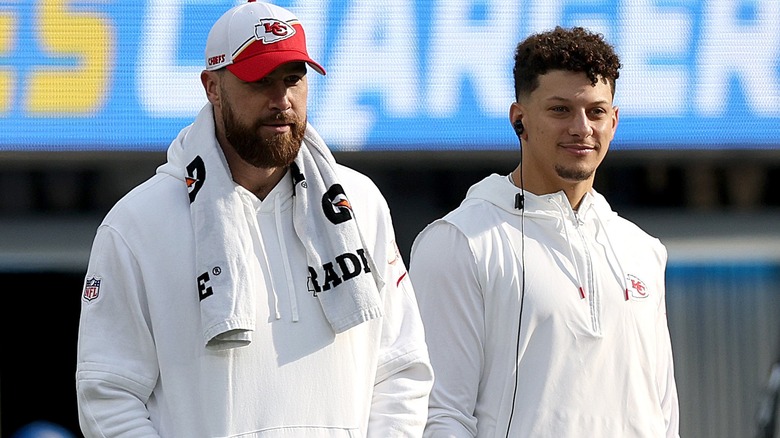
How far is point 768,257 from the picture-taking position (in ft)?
17.9

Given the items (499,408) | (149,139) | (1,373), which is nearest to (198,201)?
(499,408)

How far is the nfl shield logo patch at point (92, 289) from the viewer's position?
8.22 ft

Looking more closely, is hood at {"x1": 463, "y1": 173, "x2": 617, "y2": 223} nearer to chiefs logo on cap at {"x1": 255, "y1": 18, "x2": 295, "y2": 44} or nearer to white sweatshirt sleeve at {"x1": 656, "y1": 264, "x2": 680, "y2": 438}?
white sweatshirt sleeve at {"x1": 656, "y1": 264, "x2": 680, "y2": 438}

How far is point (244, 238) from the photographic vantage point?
8.38 feet

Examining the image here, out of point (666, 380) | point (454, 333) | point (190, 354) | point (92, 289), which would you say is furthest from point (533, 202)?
point (92, 289)

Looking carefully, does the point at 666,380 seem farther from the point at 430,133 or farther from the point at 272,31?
the point at 430,133

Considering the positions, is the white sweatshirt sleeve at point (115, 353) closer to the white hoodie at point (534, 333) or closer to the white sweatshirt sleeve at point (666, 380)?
the white hoodie at point (534, 333)

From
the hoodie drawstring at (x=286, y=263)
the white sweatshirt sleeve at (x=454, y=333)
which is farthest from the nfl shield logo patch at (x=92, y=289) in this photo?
the white sweatshirt sleeve at (x=454, y=333)

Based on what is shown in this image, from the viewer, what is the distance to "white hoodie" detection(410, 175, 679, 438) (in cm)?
289

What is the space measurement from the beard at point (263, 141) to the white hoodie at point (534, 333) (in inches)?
21.7

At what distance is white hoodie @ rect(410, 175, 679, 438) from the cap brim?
662 mm

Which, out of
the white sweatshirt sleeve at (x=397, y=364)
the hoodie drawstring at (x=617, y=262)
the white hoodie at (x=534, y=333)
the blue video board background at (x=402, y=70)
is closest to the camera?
the white sweatshirt sleeve at (x=397, y=364)

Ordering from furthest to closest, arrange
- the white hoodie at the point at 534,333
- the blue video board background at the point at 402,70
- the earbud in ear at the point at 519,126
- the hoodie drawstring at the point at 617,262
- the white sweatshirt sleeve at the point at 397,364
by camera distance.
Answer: the blue video board background at the point at 402,70 → the earbud in ear at the point at 519,126 → the hoodie drawstring at the point at 617,262 → the white hoodie at the point at 534,333 → the white sweatshirt sleeve at the point at 397,364

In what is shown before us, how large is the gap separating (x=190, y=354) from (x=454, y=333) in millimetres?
667
